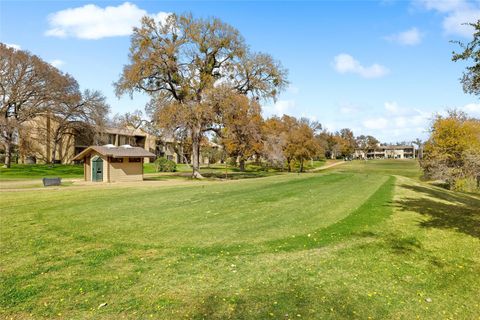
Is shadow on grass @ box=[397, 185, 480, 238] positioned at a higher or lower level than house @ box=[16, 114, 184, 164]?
lower

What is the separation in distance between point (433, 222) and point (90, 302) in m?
12.1

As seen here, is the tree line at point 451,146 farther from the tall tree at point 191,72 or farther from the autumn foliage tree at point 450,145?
the tall tree at point 191,72

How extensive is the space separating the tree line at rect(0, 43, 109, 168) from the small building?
627 inches

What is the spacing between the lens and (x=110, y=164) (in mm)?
32594

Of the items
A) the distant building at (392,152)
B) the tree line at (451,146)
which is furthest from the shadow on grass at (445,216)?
the distant building at (392,152)

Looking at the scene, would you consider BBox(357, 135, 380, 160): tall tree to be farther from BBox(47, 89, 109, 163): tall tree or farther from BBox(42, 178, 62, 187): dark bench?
BBox(42, 178, 62, 187): dark bench

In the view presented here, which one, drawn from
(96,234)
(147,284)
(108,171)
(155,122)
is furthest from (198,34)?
(147,284)

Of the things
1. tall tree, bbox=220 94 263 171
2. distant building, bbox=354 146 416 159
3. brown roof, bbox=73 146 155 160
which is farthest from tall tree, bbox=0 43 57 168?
distant building, bbox=354 146 416 159

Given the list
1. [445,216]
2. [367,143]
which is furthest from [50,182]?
[367,143]

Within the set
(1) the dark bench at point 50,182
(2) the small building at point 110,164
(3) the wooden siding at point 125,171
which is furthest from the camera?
(3) the wooden siding at point 125,171

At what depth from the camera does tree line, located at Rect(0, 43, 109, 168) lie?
4344cm

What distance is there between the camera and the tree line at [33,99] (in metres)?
43.4

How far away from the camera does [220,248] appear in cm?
906

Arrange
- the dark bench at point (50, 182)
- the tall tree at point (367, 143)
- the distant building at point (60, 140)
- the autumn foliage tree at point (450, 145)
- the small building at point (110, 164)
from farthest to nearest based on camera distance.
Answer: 1. the tall tree at point (367, 143)
2. the distant building at point (60, 140)
3. the small building at point (110, 164)
4. the autumn foliage tree at point (450, 145)
5. the dark bench at point (50, 182)
